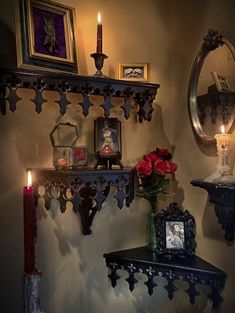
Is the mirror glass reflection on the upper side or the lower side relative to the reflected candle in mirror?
upper

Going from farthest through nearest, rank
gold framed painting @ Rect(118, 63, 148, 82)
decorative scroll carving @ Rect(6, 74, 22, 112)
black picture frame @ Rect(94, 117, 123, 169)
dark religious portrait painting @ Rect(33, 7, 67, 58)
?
gold framed painting @ Rect(118, 63, 148, 82), black picture frame @ Rect(94, 117, 123, 169), dark religious portrait painting @ Rect(33, 7, 67, 58), decorative scroll carving @ Rect(6, 74, 22, 112)

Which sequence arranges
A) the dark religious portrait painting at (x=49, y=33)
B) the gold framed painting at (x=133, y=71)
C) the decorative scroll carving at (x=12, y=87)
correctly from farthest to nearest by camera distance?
1. the gold framed painting at (x=133, y=71)
2. the dark religious portrait painting at (x=49, y=33)
3. the decorative scroll carving at (x=12, y=87)

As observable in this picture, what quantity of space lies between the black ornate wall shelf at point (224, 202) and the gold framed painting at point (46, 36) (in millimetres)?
664

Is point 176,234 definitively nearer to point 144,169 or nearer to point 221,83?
point 144,169

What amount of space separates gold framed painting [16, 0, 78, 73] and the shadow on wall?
0.16 ft

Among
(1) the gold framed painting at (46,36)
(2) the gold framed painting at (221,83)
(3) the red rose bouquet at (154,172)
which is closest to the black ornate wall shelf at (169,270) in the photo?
(3) the red rose bouquet at (154,172)

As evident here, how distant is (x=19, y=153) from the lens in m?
1.23

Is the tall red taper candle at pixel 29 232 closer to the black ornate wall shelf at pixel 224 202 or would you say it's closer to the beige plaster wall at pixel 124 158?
the beige plaster wall at pixel 124 158

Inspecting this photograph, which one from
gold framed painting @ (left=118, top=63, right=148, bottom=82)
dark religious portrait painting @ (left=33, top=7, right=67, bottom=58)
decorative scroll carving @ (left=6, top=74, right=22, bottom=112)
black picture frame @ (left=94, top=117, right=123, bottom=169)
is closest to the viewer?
decorative scroll carving @ (left=6, top=74, right=22, bottom=112)

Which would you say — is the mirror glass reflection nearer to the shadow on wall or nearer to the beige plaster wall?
the beige plaster wall

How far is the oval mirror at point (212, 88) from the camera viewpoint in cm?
124

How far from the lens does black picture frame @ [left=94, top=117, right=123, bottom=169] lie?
51.3 inches

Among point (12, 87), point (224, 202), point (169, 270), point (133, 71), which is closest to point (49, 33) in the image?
point (12, 87)

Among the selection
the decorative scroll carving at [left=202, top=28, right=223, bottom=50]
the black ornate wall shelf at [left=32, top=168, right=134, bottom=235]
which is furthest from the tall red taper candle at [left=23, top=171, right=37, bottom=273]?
the decorative scroll carving at [left=202, top=28, right=223, bottom=50]
